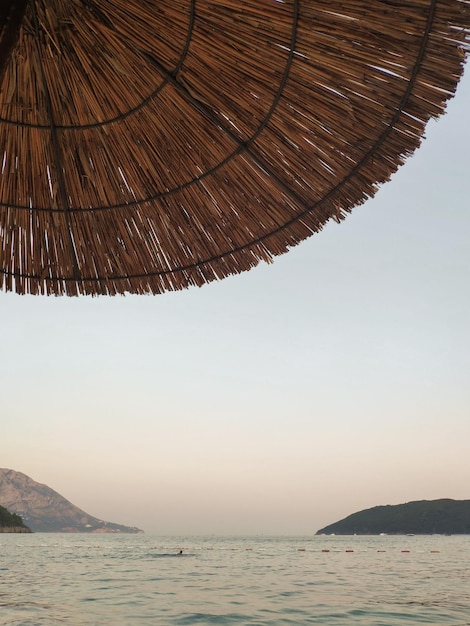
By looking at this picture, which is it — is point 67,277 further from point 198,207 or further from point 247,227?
point 247,227

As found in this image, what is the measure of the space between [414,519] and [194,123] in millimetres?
150798

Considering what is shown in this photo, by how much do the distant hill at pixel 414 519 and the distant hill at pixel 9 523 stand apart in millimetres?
84175

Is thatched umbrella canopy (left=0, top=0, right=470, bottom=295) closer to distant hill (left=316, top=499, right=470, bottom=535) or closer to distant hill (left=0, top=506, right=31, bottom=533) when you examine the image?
distant hill (left=0, top=506, right=31, bottom=533)

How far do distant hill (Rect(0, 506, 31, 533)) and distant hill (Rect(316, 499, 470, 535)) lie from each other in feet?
276

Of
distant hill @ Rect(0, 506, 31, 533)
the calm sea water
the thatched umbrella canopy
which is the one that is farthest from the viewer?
distant hill @ Rect(0, 506, 31, 533)

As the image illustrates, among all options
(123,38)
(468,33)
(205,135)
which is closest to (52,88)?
(123,38)

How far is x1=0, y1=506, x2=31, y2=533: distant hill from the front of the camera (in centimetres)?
9638

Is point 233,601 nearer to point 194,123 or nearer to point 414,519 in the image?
point 194,123

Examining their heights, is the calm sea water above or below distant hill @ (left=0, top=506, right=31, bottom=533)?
below

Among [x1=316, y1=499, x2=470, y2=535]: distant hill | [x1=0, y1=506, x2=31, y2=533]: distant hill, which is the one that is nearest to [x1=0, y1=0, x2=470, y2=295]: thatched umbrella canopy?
[x1=0, y1=506, x2=31, y2=533]: distant hill

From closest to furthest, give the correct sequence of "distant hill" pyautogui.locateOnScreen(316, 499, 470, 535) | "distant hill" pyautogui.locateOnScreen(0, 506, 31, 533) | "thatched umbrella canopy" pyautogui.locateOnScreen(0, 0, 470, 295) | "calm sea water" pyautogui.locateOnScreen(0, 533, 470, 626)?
"thatched umbrella canopy" pyautogui.locateOnScreen(0, 0, 470, 295), "calm sea water" pyautogui.locateOnScreen(0, 533, 470, 626), "distant hill" pyautogui.locateOnScreen(0, 506, 31, 533), "distant hill" pyautogui.locateOnScreen(316, 499, 470, 535)

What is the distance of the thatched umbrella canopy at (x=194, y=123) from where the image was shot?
5.33 ft

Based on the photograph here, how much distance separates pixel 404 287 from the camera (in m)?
34.5

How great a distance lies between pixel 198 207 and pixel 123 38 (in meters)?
0.63
